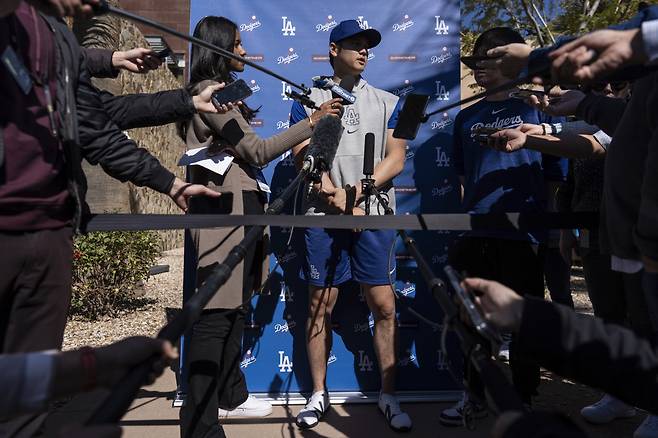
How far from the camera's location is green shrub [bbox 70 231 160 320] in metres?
6.61

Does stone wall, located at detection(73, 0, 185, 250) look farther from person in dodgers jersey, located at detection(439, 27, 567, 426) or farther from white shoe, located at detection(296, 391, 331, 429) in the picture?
person in dodgers jersey, located at detection(439, 27, 567, 426)

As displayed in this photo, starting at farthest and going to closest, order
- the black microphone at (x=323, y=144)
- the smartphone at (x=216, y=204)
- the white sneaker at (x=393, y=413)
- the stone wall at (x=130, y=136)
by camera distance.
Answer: the stone wall at (x=130, y=136) < the white sneaker at (x=393, y=413) < the smartphone at (x=216, y=204) < the black microphone at (x=323, y=144)

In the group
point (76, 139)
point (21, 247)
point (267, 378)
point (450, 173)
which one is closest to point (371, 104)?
point (450, 173)

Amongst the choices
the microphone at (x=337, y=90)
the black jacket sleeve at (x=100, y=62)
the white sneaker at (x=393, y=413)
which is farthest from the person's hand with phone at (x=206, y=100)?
the white sneaker at (x=393, y=413)

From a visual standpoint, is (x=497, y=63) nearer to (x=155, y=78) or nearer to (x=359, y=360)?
(x=359, y=360)

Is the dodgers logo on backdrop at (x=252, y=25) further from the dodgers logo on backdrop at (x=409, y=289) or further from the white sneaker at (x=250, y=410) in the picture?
the white sneaker at (x=250, y=410)

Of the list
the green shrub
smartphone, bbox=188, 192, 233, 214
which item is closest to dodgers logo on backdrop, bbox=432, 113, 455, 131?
smartphone, bbox=188, 192, 233, 214

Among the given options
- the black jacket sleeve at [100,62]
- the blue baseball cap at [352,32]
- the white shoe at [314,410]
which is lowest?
the white shoe at [314,410]

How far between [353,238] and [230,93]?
1492 millimetres

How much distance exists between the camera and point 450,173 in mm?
4477

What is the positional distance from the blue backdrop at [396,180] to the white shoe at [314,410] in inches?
11.9

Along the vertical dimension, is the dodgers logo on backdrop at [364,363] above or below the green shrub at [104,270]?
below

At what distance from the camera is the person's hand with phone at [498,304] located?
5.01ft

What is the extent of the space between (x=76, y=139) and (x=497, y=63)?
5.44ft
